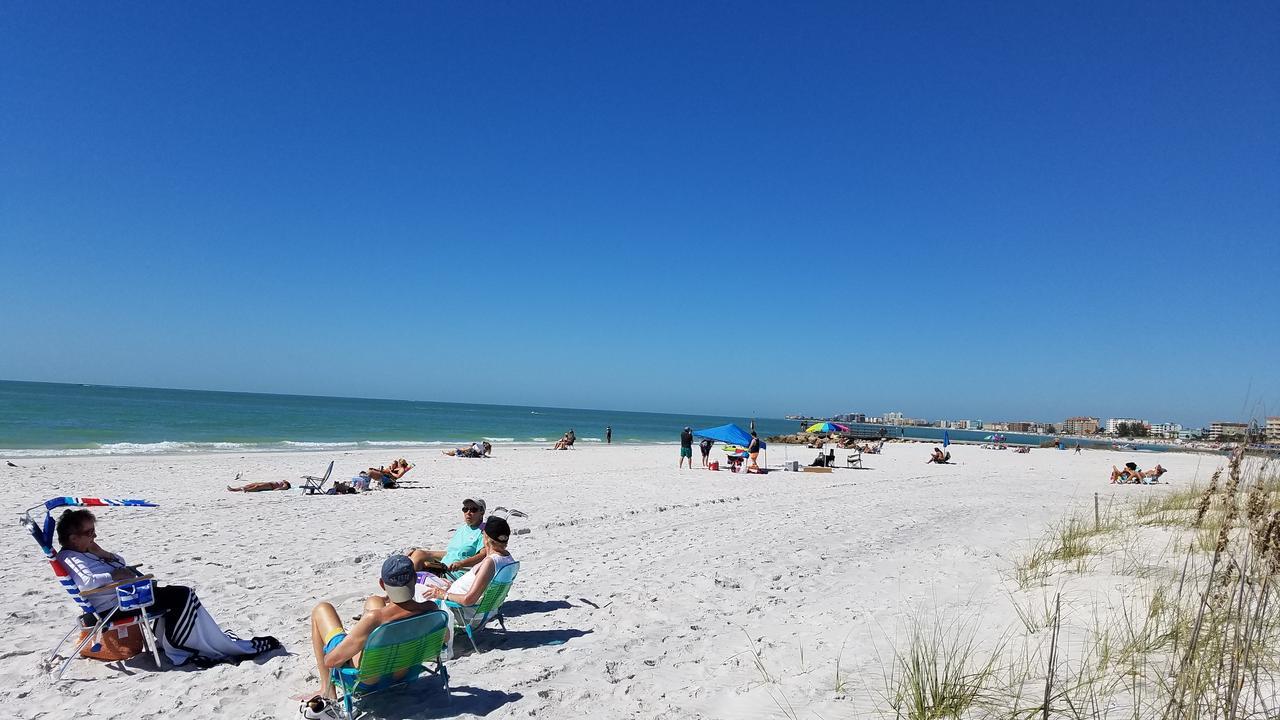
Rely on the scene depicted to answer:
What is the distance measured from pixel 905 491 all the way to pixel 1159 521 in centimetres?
692

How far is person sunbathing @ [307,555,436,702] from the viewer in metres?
3.55

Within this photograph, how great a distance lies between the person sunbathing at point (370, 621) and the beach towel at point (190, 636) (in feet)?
3.16

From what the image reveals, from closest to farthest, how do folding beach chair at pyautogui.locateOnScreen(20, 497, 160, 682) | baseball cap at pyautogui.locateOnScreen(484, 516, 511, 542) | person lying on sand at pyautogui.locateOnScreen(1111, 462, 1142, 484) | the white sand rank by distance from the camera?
the white sand → folding beach chair at pyautogui.locateOnScreen(20, 497, 160, 682) → baseball cap at pyautogui.locateOnScreen(484, 516, 511, 542) → person lying on sand at pyautogui.locateOnScreen(1111, 462, 1142, 484)

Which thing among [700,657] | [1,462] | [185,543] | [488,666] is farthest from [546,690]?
[1,462]

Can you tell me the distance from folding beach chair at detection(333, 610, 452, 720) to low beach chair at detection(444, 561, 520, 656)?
72cm

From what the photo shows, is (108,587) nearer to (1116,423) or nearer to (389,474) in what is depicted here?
(389,474)

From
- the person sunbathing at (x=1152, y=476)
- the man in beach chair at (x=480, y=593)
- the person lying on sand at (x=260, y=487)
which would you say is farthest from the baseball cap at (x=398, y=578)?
the person sunbathing at (x=1152, y=476)

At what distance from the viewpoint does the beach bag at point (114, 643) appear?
4145 mm

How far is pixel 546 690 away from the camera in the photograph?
3.90 meters

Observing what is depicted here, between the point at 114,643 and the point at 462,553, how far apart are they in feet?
7.67

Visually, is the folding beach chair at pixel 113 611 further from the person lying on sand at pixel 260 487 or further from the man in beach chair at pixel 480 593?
the person lying on sand at pixel 260 487

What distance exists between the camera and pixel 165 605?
419cm

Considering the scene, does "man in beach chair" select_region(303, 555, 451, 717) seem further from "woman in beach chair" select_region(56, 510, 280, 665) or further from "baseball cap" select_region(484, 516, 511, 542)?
"baseball cap" select_region(484, 516, 511, 542)

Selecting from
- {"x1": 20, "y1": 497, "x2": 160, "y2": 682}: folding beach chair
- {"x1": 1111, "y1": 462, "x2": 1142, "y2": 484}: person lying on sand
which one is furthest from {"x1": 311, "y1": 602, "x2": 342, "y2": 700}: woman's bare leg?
{"x1": 1111, "y1": 462, "x2": 1142, "y2": 484}: person lying on sand
